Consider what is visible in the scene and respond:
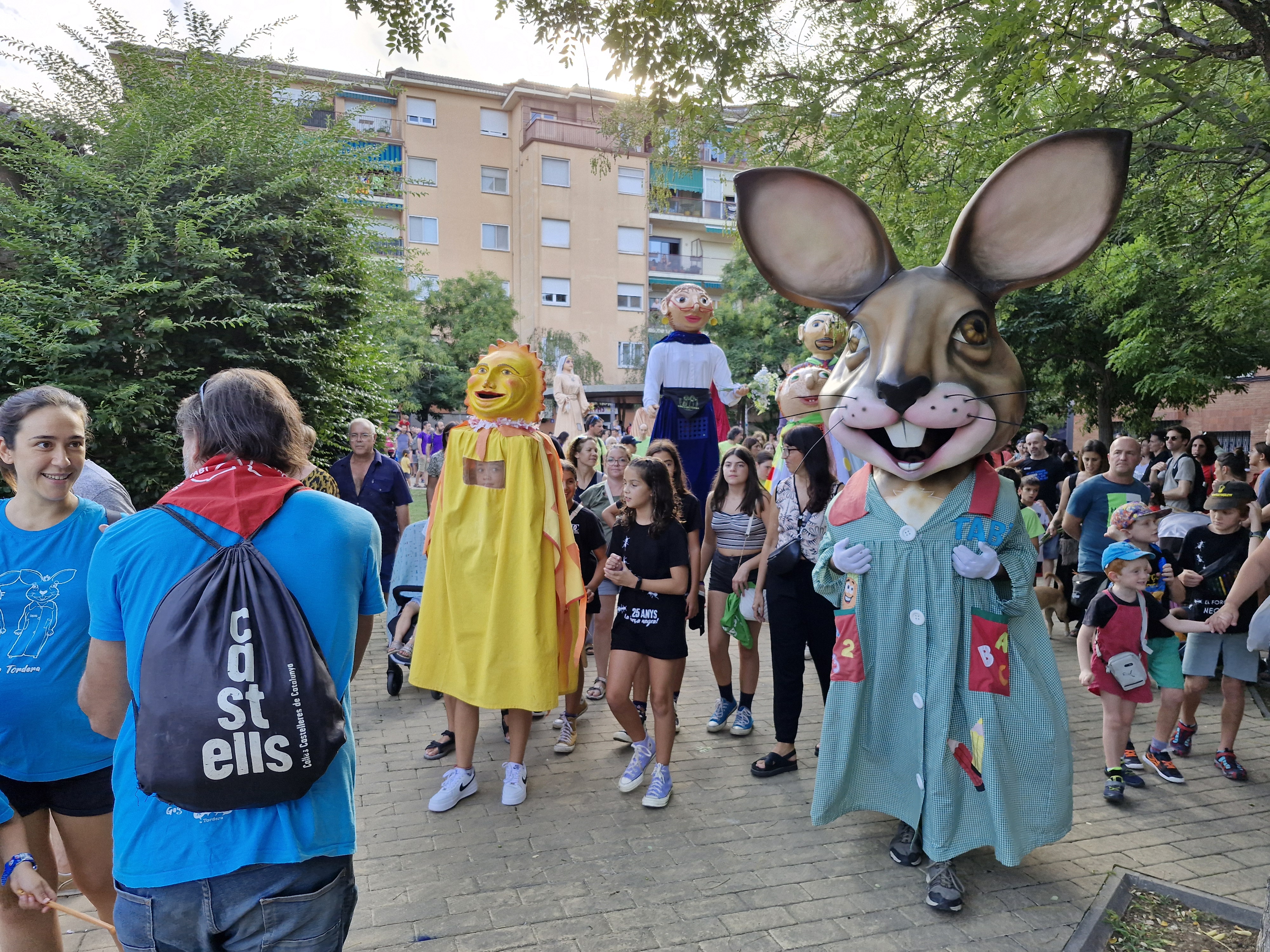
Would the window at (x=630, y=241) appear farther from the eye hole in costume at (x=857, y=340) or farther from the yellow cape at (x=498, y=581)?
the eye hole in costume at (x=857, y=340)

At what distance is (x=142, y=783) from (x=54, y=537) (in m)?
1.27

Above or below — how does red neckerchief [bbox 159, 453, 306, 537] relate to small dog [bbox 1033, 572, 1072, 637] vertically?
above

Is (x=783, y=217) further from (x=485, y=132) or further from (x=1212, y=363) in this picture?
(x=485, y=132)

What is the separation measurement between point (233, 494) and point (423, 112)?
1455 inches

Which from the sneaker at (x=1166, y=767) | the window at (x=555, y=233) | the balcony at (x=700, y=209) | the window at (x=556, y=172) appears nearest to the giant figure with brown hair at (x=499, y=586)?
the sneaker at (x=1166, y=767)

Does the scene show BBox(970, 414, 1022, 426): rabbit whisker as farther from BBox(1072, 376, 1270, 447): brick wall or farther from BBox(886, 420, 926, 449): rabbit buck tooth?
BBox(1072, 376, 1270, 447): brick wall

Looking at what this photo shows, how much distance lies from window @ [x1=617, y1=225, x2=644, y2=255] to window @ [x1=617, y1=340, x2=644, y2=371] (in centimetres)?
361

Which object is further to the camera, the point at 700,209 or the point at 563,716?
the point at 700,209

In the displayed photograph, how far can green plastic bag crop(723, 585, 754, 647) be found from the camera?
5281 mm

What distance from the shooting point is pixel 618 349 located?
119ft

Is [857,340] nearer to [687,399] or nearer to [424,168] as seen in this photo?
[687,399]

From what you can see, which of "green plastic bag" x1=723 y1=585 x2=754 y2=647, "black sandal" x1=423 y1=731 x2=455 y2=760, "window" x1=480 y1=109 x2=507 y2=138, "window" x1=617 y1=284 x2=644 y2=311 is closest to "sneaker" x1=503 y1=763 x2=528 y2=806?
"black sandal" x1=423 y1=731 x2=455 y2=760

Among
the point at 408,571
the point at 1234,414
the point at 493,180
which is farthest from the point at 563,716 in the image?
the point at 493,180

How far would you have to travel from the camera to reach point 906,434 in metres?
3.58
